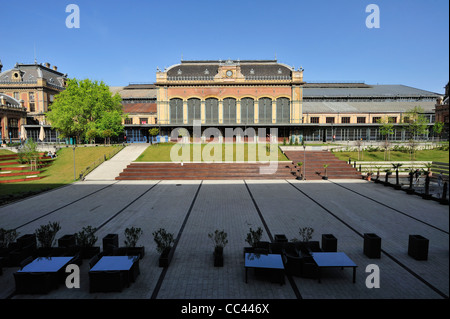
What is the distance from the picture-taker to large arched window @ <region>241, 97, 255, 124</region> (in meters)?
48.7

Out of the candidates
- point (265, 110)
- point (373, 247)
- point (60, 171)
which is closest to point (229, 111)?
point (265, 110)

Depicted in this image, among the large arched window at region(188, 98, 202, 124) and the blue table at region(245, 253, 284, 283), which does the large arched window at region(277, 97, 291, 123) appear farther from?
the blue table at region(245, 253, 284, 283)

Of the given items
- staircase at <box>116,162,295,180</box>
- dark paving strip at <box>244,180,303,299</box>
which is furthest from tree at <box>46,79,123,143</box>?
dark paving strip at <box>244,180,303,299</box>

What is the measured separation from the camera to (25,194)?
19641 mm

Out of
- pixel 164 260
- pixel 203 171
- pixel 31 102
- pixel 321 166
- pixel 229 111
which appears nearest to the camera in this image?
pixel 164 260

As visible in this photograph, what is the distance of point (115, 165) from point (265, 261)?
27.7m

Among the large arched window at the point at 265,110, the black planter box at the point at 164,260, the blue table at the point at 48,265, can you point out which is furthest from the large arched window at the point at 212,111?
the blue table at the point at 48,265

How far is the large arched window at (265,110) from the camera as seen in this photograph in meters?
48.7

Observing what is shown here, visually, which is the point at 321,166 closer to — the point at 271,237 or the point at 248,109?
the point at 271,237

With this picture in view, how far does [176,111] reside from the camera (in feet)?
161

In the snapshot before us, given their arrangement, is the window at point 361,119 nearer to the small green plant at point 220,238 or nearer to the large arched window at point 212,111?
the large arched window at point 212,111

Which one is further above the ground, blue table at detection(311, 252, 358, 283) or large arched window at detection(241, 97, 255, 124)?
large arched window at detection(241, 97, 255, 124)

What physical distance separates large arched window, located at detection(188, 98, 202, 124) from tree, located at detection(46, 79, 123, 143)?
12707mm
